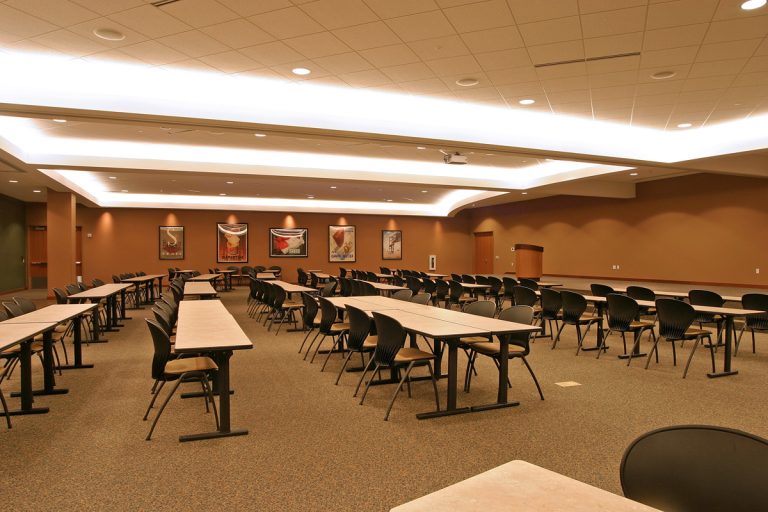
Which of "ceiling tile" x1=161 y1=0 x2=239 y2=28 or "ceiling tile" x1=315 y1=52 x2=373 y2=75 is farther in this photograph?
"ceiling tile" x1=315 y1=52 x2=373 y2=75

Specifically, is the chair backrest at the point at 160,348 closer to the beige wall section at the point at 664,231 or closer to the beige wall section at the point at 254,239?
the beige wall section at the point at 664,231

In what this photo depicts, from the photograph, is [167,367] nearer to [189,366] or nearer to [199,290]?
[189,366]

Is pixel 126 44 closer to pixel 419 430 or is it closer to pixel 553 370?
pixel 419 430

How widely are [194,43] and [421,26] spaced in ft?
7.64

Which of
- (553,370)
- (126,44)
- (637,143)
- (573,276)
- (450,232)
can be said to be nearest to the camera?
(126,44)

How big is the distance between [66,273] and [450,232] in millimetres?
14430

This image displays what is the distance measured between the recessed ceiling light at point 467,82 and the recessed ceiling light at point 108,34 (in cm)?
375

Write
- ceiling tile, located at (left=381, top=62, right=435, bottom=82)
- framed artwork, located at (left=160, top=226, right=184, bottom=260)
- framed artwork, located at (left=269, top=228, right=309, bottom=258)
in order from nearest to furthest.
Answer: ceiling tile, located at (left=381, top=62, right=435, bottom=82) → framed artwork, located at (left=160, top=226, right=184, bottom=260) → framed artwork, located at (left=269, top=228, right=309, bottom=258)

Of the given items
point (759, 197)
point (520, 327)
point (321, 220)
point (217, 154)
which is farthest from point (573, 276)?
point (520, 327)

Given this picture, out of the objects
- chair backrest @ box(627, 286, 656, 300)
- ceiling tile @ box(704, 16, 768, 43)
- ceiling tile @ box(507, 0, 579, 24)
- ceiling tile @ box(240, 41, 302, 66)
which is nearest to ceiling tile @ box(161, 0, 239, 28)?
ceiling tile @ box(240, 41, 302, 66)

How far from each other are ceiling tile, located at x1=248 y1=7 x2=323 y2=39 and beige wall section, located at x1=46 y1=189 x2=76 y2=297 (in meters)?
10.7

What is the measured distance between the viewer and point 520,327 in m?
4.40

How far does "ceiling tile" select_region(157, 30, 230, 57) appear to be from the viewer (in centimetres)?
493

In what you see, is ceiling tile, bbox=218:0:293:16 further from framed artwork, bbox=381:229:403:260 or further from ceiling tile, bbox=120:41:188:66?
framed artwork, bbox=381:229:403:260
